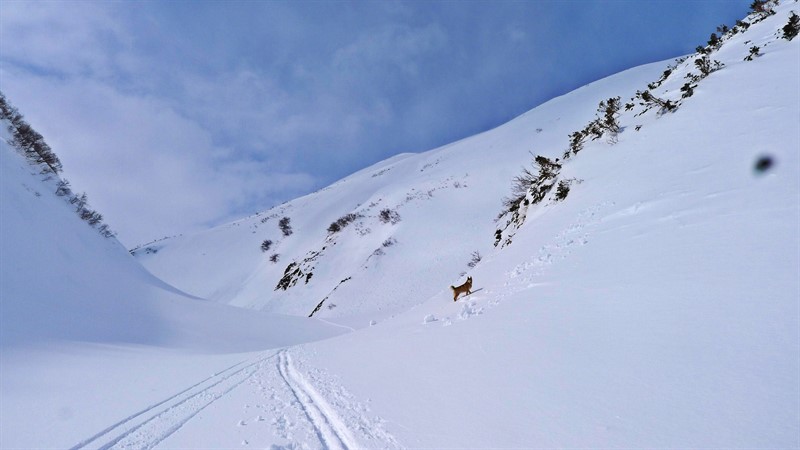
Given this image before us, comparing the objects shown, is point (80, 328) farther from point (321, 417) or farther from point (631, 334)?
point (631, 334)

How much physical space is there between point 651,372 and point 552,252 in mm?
5228

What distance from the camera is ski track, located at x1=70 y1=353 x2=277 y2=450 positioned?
4.37 m

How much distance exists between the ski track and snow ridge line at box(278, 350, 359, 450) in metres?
1.26

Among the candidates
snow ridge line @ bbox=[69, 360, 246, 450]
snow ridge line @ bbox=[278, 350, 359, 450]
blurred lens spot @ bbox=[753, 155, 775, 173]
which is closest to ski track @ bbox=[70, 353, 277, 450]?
snow ridge line @ bbox=[69, 360, 246, 450]

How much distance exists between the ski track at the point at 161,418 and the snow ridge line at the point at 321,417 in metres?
1.26

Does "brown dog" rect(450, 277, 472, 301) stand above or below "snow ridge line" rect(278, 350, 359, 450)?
above

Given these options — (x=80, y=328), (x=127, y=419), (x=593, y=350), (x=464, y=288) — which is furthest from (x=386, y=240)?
(x=593, y=350)

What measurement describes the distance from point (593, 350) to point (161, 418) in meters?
Result: 5.62

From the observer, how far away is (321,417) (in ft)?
13.9

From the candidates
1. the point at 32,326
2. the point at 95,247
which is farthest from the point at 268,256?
the point at 32,326

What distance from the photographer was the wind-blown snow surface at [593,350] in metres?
2.83

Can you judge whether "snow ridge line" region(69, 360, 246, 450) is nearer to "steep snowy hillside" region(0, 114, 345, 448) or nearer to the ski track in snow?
"steep snowy hillside" region(0, 114, 345, 448)

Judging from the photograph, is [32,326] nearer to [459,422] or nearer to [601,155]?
[459,422]

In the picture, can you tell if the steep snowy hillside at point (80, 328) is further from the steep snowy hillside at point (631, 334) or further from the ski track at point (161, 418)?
the steep snowy hillside at point (631, 334)
